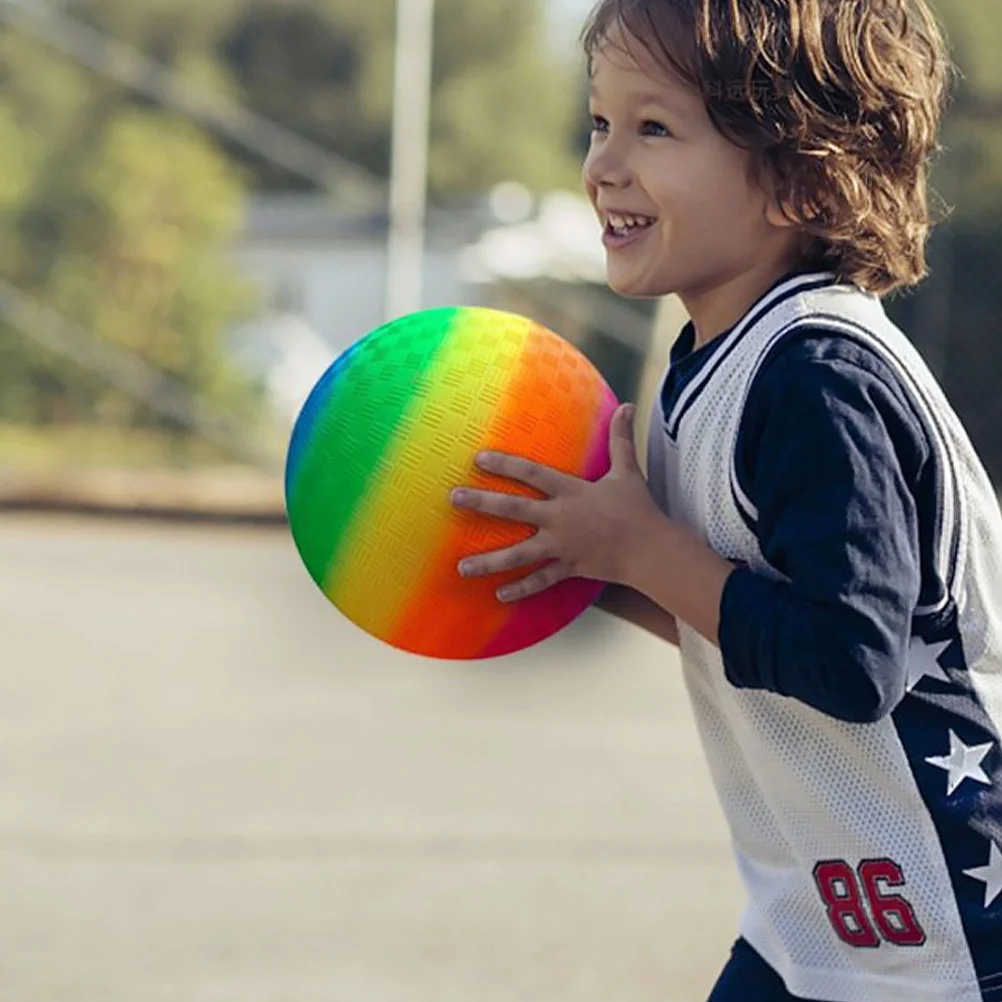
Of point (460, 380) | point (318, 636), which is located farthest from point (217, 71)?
point (460, 380)

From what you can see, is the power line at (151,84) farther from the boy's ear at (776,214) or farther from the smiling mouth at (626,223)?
the boy's ear at (776,214)

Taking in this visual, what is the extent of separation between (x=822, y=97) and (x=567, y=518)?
0.59 metres

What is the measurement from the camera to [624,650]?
931cm

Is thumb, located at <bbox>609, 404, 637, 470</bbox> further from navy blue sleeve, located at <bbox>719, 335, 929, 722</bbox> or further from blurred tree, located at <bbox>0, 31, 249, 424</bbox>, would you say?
blurred tree, located at <bbox>0, 31, 249, 424</bbox>

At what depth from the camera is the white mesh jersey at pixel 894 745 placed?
2395mm

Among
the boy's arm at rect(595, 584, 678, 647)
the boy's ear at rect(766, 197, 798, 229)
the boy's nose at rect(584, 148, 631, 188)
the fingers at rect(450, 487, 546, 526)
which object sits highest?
the boy's nose at rect(584, 148, 631, 188)

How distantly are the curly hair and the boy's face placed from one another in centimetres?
2

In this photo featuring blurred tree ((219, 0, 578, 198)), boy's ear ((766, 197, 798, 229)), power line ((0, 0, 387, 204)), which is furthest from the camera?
blurred tree ((219, 0, 578, 198))

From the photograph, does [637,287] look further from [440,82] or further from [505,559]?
[440,82]

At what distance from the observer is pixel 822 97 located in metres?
2.45

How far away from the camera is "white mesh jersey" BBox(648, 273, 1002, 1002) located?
2395 millimetres

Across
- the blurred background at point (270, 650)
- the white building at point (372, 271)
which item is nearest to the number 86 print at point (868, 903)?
the blurred background at point (270, 650)

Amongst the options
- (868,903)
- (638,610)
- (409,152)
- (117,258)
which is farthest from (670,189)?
(117,258)

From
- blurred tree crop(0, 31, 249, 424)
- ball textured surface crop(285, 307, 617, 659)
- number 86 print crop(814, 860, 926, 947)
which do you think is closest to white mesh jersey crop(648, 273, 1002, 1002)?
number 86 print crop(814, 860, 926, 947)
